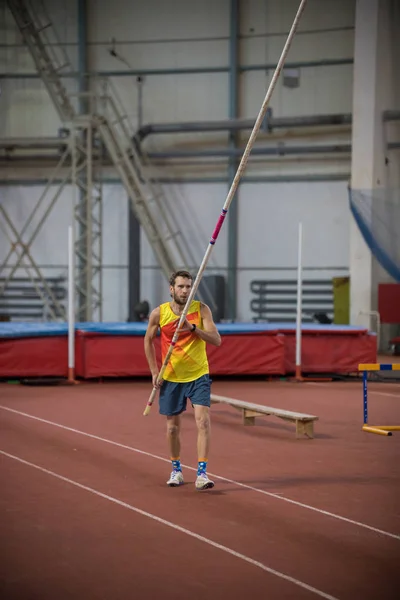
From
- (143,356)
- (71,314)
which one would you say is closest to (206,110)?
(143,356)

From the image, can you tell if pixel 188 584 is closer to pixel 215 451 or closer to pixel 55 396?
pixel 215 451

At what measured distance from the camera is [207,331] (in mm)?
6973

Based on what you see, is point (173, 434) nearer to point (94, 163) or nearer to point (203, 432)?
point (203, 432)

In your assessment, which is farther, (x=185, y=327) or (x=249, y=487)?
(x=249, y=487)

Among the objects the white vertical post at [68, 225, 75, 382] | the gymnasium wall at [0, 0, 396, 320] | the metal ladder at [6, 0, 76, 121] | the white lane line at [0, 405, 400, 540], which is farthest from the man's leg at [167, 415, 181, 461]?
the gymnasium wall at [0, 0, 396, 320]

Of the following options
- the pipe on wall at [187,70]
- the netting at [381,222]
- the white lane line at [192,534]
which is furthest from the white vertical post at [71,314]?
the pipe on wall at [187,70]

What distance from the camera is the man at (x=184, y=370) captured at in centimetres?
692

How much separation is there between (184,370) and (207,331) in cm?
37

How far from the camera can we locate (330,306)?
23.8 m

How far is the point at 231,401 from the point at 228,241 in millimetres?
14009

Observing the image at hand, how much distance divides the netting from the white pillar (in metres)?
1.10

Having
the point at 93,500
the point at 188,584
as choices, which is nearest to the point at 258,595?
the point at 188,584

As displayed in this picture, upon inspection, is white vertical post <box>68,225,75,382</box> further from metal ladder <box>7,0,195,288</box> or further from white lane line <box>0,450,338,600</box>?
metal ladder <box>7,0,195,288</box>

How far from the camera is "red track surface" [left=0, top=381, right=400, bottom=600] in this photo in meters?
4.77
